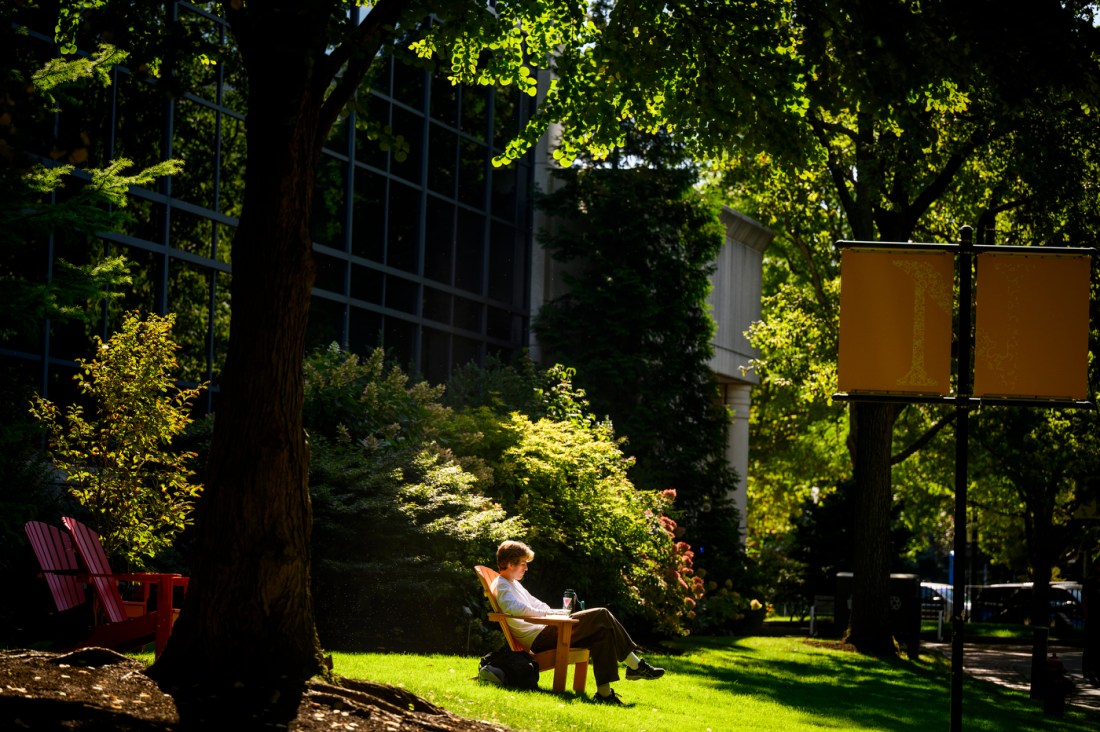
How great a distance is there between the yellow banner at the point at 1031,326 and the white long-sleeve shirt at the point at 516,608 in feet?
15.9

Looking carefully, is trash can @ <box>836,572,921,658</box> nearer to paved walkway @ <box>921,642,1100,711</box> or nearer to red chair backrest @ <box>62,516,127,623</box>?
paved walkway @ <box>921,642,1100,711</box>

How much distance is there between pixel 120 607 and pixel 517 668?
10.8ft

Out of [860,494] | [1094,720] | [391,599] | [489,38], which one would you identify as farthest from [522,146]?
[860,494]

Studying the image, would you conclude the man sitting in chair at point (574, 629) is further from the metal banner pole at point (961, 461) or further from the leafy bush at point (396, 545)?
the metal banner pole at point (961, 461)

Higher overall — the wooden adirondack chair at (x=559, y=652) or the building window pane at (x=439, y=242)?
the building window pane at (x=439, y=242)

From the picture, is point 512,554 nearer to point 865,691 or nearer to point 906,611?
point 865,691

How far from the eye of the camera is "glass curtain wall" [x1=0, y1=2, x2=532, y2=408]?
17859mm

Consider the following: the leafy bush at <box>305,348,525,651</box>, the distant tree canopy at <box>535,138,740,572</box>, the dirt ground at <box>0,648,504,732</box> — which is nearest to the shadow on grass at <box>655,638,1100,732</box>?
the leafy bush at <box>305,348,525,651</box>

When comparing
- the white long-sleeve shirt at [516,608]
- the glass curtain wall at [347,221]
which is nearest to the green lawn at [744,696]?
the white long-sleeve shirt at [516,608]

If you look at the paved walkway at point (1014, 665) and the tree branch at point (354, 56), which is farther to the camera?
the paved walkway at point (1014, 665)

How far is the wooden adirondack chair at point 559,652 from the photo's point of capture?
37.4 ft

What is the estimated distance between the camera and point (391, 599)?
48.4ft

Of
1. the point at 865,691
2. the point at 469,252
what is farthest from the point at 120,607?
the point at 469,252

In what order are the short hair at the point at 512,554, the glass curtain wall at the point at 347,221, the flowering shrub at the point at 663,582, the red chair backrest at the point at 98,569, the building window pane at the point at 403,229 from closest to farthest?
1. the red chair backrest at the point at 98,569
2. the short hair at the point at 512,554
3. the glass curtain wall at the point at 347,221
4. the flowering shrub at the point at 663,582
5. the building window pane at the point at 403,229
